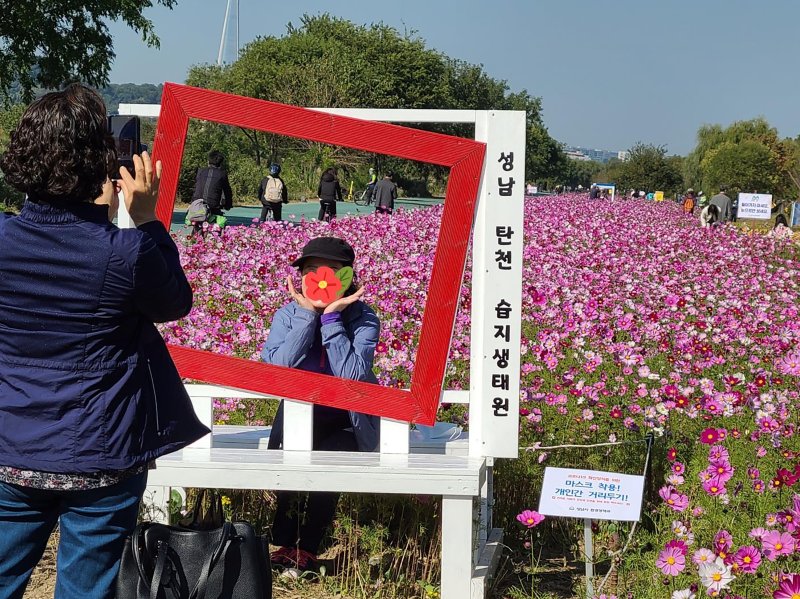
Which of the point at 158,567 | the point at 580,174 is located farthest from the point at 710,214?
the point at 580,174

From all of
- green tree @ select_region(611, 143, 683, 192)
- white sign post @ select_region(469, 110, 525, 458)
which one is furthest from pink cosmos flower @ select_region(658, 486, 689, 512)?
green tree @ select_region(611, 143, 683, 192)

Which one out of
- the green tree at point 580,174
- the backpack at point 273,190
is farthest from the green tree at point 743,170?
the green tree at point 580,174

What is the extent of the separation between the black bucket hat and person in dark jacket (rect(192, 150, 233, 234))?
1.99ft

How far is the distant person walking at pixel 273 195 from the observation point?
408 cm

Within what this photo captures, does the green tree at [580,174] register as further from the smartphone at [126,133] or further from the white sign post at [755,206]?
the smartphone at [126,133]

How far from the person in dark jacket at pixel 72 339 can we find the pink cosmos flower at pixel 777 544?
60.8 inches

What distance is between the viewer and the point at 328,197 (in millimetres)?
3998

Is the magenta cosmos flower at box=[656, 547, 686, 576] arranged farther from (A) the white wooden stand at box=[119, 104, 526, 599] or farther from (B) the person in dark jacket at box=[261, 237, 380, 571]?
(B) the person in dark jacket at box=[261, 237, 380, 571]

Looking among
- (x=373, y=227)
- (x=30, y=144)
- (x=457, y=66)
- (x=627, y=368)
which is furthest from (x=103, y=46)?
(x=457, y=66)

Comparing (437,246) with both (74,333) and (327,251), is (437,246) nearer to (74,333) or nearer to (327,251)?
(327,251)

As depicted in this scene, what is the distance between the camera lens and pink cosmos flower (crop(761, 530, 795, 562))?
2682mm

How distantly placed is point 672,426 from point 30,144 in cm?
346

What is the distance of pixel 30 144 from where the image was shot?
2.16 metres

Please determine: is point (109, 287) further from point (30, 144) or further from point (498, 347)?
point (498, 347)
